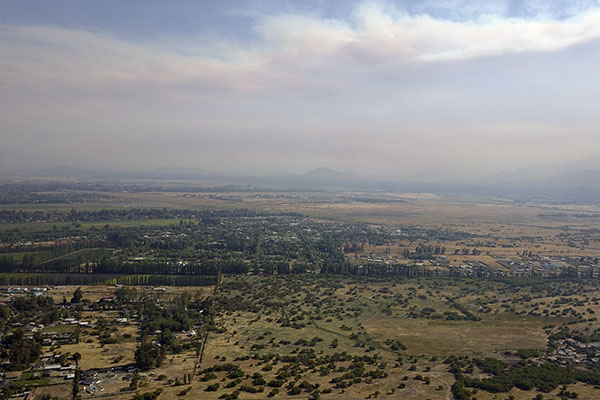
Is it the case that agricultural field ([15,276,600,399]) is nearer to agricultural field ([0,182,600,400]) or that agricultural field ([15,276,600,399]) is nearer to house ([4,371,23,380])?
agricultural field ([0,182,600,400])

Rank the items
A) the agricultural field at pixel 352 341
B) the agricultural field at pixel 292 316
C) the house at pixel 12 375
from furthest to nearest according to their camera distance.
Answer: the agricultural field at pixel 292 316, the agricultural field at pixel 352 341, the house at pixel 12 375

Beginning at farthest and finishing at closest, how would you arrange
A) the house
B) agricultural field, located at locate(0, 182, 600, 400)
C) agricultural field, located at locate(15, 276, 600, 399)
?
agricultural field, located at locate(0, 182, 600, 400), agricultural field, located at locate(15, 276, 600, 399), the house

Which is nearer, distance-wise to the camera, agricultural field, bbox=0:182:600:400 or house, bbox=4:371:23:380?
house, bbox=4:371:23:380

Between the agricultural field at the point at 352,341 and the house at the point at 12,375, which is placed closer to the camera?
the house at the point at 12,375

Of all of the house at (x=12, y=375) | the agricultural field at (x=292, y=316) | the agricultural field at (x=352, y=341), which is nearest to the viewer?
the house at (x=12, y=375)

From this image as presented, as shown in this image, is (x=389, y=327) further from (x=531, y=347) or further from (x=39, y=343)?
(x=39, y=343)

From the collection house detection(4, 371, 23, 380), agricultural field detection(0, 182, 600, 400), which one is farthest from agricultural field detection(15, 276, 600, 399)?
house detection(4, 371, 23, 380)

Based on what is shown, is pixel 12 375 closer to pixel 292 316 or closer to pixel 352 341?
pixel 292 316

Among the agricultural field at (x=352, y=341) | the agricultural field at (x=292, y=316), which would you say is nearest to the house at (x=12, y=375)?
the agricultural field at (x=292, y=316)

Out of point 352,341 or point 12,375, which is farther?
point 352,341

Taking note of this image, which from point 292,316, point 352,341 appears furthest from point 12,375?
point 352,341

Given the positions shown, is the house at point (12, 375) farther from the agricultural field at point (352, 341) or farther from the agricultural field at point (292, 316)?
the agricultural field at point (352, 341)
